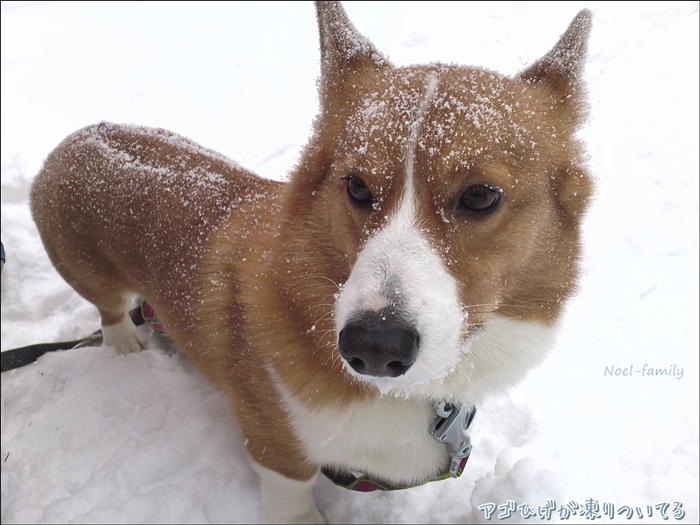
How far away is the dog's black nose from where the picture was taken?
3.91 feet

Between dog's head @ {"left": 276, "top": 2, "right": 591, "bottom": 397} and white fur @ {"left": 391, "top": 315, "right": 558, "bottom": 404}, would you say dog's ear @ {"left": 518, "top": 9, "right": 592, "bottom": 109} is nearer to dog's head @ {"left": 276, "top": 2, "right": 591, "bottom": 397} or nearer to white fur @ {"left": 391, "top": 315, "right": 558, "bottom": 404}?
dog's head @ {"left": 276, "top": 2, "right": 591, "bottom": 397}

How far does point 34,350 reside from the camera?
2789 mm

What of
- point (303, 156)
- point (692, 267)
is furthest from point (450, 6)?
point (303, 156)

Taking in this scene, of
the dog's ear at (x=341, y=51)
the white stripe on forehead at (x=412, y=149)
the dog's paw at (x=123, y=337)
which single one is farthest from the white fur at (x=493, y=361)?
the dog's paw at (x=123, y=337)

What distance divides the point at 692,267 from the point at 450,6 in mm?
3537

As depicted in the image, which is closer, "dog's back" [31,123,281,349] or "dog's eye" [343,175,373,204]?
"dog's eye" [343,175,373,204]

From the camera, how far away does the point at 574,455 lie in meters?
2.42

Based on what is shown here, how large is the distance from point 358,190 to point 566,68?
2.48 ft

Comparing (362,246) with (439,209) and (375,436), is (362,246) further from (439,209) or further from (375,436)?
(375,436)

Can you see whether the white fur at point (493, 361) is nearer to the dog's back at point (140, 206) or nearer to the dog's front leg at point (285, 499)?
the dog's front leg at point (285, 499)

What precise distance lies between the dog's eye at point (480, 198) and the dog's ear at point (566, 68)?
46cm

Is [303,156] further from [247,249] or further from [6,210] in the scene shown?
[6,210]

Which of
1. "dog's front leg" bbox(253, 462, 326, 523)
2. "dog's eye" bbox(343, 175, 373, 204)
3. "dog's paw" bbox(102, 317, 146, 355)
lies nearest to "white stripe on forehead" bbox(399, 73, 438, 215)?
"dog's eye" bbox(343, 175, 373, 204)

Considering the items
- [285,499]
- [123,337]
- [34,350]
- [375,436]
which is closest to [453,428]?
[375,436]
